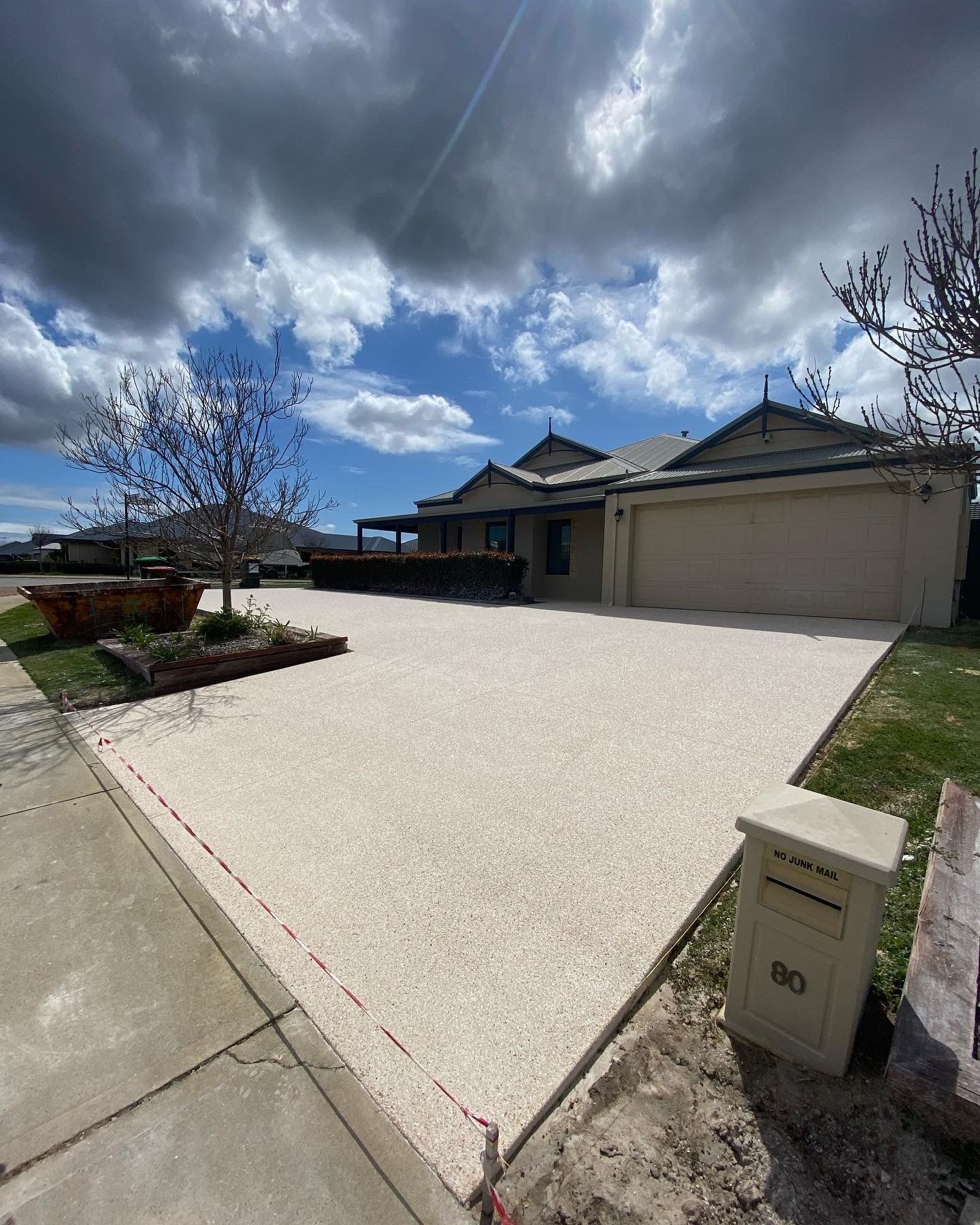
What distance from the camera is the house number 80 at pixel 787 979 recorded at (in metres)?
1.73

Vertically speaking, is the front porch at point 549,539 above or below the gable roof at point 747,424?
below

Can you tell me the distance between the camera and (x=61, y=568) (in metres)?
45.4

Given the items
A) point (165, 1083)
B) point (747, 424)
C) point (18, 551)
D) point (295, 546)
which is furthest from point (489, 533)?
point (18, 551)

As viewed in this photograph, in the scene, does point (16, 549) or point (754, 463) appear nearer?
point (754, 463)

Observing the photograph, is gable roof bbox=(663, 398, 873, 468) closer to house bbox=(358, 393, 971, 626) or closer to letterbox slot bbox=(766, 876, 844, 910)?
house bbox=(358, 393, 971, 626)

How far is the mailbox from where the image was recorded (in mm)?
1604

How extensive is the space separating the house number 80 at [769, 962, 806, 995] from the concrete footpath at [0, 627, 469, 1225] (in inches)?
45.0

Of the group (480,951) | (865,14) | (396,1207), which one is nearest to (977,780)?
(480,951)

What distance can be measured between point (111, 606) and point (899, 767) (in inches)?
425

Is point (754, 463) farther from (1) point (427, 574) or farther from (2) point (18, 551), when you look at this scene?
(2) point (18, 551)

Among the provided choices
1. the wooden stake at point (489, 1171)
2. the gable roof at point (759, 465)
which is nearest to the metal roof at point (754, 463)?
the gable roof at point (759, 465)

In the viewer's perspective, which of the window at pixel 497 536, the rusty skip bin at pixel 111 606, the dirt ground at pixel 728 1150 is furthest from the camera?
the window at pixel 497 536

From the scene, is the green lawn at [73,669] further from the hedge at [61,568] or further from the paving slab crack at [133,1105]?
the hedge at [61,568]

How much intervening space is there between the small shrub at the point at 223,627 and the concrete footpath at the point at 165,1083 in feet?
17.1
